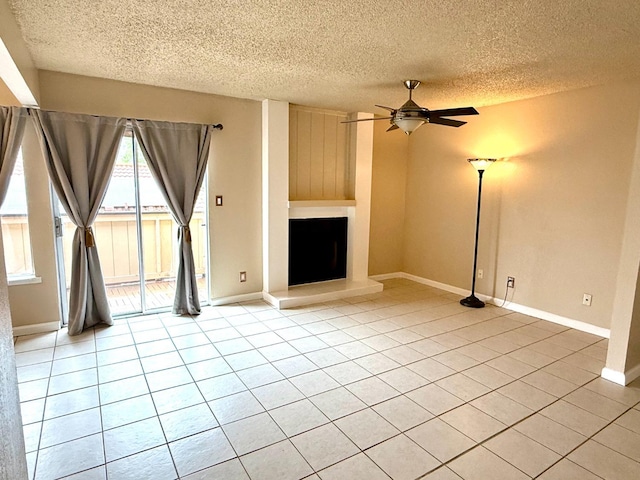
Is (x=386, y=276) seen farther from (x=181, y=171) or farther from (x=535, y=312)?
(x=181, y=171)

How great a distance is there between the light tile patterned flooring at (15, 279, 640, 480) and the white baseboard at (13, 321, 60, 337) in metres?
0.12

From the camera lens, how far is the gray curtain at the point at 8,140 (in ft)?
10.7

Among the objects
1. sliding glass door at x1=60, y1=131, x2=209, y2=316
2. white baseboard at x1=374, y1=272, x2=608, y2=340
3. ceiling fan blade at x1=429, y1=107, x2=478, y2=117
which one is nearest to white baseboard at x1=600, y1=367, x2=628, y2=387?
white baseboard at x1=374, y1=272, x2=608, y2=340

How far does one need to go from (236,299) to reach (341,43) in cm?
319

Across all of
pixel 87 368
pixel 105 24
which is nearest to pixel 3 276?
pixel 105 24

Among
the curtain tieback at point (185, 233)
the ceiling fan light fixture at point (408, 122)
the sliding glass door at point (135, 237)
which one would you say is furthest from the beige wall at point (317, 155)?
the ceiling fan light fixture at point (408, 122)

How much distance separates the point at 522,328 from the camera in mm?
4035

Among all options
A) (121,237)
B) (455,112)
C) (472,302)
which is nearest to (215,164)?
(121,237)

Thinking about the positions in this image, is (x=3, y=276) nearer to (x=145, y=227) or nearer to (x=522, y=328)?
(x=145, y=227)

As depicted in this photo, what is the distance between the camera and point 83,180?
365cm

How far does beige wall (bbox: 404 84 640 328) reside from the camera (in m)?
3.69

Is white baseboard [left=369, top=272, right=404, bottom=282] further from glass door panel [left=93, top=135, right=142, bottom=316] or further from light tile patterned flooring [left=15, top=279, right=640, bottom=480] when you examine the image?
glass door panel [left=93, top=135, right=142, bottom=316]

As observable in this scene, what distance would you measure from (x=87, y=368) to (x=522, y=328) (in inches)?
164

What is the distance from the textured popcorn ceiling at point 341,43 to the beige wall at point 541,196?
1.31 ft
